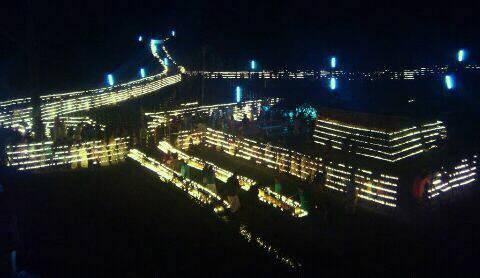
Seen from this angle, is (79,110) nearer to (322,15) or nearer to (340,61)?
(340,61)

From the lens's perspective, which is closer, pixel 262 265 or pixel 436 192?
pixel 262 265

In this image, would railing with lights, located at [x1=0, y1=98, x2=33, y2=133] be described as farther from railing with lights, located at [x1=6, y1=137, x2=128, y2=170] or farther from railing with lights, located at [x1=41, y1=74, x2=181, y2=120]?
railing with lights, located at [x1=6, y1=137, x2=128, y2=170]

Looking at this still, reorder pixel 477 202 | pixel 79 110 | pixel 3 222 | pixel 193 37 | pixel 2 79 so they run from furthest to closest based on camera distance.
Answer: pixel 193 37 < pixel 2 79 < pixel 79 110 < pixel 477 202 < pixel 3 222

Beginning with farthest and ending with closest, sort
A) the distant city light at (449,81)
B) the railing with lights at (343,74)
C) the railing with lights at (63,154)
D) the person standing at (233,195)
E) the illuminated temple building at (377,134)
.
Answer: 1. the distant city light at (449,81)
2. the railing with lights at (343,74)
3. the railing with lights at (63,154)
4. the illuminated temple building at (377,134)
5. the person standing at (233,195)

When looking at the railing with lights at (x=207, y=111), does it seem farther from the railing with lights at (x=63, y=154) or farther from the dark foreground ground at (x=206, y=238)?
the dark foreground ground at (x=206, y=238)

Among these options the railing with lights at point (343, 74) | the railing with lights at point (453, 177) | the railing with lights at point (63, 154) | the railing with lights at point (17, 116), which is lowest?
the railing with lights at point (453, 177)

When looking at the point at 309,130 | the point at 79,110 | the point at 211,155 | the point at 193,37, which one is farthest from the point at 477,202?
the point at 193,37

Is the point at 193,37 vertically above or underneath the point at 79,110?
above

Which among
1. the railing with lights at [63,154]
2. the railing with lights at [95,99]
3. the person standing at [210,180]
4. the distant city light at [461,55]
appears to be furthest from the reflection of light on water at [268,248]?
the distant city light at [461,55]
